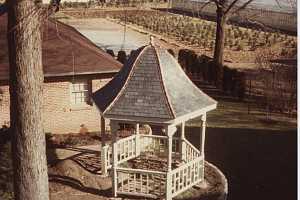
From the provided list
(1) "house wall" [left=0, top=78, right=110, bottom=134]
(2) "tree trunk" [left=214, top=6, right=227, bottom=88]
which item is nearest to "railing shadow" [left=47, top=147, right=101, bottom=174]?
(1) "house wall" [left=0, top=78, right=110, bottom=134]

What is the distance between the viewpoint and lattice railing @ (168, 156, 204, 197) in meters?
12.3

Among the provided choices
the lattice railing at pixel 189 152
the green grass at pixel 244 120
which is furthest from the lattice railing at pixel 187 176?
the green grass at pixel 244 120

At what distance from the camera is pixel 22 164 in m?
9.52

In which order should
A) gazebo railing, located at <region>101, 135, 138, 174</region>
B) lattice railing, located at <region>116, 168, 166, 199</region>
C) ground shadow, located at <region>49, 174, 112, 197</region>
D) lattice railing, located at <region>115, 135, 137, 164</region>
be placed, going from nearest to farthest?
1. lattice railing, located at <region>116, 168, 166, 199</region>
2. ground shadow, located at <region>49, 174, 112, 197</region>
3. gazebo railing, located at <region>101, 135, 138, 174</region>
4. lattice railing, located at <region>115, 135, 137, 164</region>

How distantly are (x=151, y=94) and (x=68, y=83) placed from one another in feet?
21.3

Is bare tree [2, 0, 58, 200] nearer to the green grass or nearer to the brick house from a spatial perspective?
the brick house

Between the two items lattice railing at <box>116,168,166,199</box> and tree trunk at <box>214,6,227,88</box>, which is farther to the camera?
tree trunk at <box>214,6,227,88</box>

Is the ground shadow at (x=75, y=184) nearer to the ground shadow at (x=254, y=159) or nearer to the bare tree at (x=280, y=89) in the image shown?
the ground shadow at (x=254, y=159)

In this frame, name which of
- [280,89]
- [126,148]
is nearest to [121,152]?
[126,148]

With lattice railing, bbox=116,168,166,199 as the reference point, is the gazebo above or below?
above

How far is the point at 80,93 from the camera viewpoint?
1791cm

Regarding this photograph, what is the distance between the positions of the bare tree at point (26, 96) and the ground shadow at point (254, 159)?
18.7 ft

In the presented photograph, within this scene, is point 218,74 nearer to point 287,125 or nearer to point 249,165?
point 287,125

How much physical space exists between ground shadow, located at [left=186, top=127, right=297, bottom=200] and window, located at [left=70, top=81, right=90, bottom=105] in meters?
4.32
